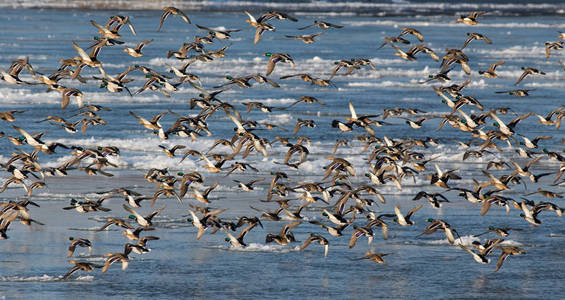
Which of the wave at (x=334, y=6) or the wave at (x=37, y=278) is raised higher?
the wave at (x=334, y=6)

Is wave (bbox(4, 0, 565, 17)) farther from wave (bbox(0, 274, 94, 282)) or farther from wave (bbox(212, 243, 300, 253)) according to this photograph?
wave (bbox(0, 274, 94, 282))

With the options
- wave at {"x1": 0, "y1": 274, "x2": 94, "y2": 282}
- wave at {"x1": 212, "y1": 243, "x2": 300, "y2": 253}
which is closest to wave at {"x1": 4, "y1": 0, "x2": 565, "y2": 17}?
wave at {"x1": 212, "y1": 243, "x2": 300, "y2": 253}

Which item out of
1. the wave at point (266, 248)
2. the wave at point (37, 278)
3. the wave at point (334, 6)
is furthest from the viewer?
the wave at point (334, 6)

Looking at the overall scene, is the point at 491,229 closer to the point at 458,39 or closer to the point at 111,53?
the point at 111,53

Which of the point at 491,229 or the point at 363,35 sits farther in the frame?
the point at 363,35

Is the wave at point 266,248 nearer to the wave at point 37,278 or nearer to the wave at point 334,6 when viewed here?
the wave at point 37,278

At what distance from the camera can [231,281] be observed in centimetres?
1680

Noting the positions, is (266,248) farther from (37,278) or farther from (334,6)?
(334,6)

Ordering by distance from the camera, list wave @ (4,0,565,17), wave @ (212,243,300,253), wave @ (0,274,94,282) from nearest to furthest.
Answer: wave @ (0,274,94,282), wave @ (212,243,300,253), wave @ (4,0,565,17)

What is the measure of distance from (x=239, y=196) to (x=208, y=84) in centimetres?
2065

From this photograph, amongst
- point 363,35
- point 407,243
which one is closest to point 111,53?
point 363,35

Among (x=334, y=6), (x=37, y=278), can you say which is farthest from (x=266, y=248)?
(x=334, y=6)

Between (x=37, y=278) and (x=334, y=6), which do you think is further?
(x=334, y=6)

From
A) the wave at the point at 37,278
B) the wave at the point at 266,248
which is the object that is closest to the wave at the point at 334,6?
the wave at the point at 266,248
